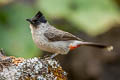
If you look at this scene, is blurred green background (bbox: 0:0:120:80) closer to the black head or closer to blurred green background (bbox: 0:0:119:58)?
blurred green background (bbox: 0:0:119:58)

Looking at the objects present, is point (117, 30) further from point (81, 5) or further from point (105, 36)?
point (81, 5)

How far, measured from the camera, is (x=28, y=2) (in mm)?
8195

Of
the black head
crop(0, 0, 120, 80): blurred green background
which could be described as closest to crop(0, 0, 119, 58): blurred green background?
crop(0, 0, 120, 80): blurred green background

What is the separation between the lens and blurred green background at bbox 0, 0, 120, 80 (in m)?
6.79

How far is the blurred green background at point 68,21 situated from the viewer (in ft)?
22.3

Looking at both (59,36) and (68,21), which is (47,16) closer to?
(68,21)

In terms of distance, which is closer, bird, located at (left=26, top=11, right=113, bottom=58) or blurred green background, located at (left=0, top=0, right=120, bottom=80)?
bird, located at (left=26, top=11, right=113, bottom=58)

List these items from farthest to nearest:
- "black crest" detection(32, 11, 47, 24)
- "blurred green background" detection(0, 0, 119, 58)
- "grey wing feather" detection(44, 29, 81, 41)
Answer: "blurred green background" detection(0, 0, 119, 58) < "grey wing feather" detection(44, 29, 81, 41) < "black crest" detection(32, 11, 47, 24)

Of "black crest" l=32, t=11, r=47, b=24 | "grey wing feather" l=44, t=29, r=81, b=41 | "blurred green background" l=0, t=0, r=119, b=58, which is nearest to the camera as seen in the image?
"black crest" l=32, t=11, r=47, b=24

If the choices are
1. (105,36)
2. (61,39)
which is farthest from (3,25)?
(105,36)

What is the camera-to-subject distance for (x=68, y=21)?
7402mm

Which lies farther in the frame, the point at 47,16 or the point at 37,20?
the point at 47,16

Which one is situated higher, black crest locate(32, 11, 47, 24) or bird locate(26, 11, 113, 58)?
black crest locate(32, 11, 47, 24)

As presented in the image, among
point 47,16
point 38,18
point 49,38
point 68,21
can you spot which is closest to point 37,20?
point 38,18
